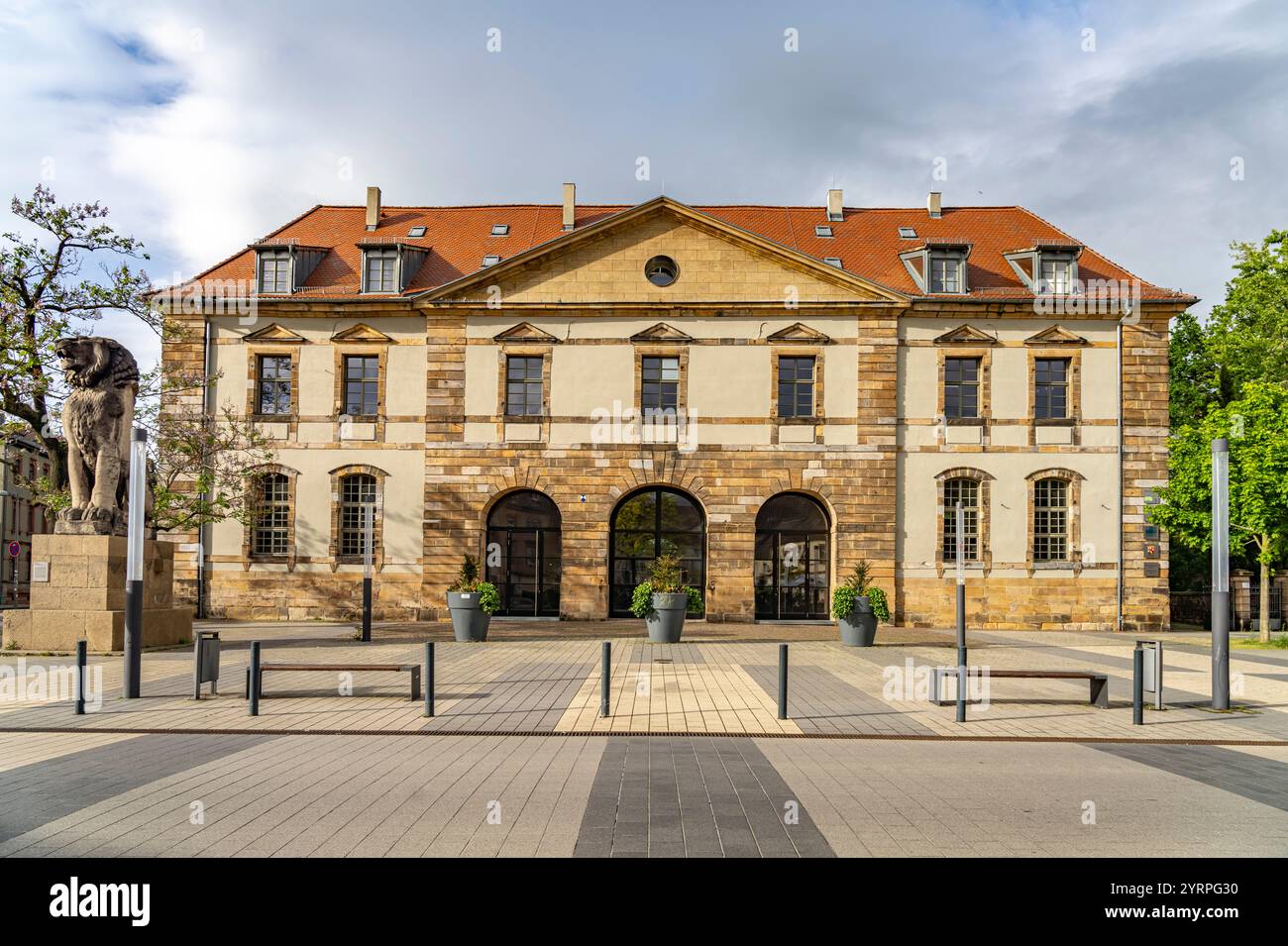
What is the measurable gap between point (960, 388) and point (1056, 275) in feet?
15.6

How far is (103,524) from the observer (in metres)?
18.4

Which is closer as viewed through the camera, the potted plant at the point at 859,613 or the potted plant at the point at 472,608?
the potted plant at the point at 859,613

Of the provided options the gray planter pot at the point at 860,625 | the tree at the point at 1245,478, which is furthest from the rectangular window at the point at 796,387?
the tree at the point at 1245,478

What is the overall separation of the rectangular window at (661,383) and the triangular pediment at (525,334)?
3.05 m

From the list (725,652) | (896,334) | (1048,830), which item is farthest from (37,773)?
(896,334)

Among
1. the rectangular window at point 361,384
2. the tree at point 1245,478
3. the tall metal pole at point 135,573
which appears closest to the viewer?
the tall metal pole at point 135,573

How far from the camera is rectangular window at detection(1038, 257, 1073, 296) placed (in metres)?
30.2

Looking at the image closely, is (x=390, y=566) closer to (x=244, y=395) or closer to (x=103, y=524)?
(x=244, y=395)

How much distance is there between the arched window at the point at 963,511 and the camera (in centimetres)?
2942

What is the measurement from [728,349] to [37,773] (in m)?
23.3

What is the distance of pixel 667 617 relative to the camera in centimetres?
2244

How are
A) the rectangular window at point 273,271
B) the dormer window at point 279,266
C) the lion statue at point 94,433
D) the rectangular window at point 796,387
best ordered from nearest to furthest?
the lion statue at point 94,433 → the rectangular window at point 796,387 → the dormer window at point 279,266 → the rectangular window at point 273,271

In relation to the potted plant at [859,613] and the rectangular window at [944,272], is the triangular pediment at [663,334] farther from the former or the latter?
the potted plant at [859,613]
